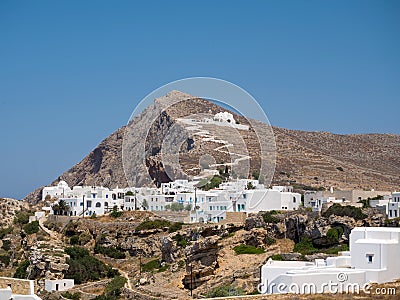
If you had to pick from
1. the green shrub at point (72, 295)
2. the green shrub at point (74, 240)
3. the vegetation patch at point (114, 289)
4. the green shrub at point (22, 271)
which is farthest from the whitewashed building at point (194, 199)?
the green shrub at point (72, 295)

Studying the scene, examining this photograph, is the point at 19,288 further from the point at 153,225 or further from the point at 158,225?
the point at 153,225

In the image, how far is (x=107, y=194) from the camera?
141 feet

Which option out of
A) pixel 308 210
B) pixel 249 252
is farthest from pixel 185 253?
pixel 308 210

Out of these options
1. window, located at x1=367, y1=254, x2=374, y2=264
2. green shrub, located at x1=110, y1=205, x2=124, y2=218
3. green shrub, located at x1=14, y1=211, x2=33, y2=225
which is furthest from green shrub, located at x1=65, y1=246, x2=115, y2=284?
window, located at x1=367, y1=254, x2=374, y2=264

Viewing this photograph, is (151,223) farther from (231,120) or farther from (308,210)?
(231,120)

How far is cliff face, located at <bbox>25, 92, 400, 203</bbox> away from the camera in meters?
46.5

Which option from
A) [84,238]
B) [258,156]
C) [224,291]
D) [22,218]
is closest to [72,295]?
[224,291]

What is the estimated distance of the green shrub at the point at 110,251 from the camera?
32.4m

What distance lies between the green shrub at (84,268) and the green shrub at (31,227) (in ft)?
20.1

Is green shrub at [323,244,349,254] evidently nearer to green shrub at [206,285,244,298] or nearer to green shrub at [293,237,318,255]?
green shrub at [293,237,318,255]

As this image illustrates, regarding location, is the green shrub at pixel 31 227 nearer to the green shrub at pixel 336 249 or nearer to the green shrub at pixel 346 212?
the green shrub at pixel 346 212

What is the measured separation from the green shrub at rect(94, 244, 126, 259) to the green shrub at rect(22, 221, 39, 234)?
4.38m

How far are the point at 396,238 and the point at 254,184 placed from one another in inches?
861

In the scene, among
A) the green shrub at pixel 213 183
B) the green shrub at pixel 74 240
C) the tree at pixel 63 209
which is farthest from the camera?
the tree at pixel 63 209
